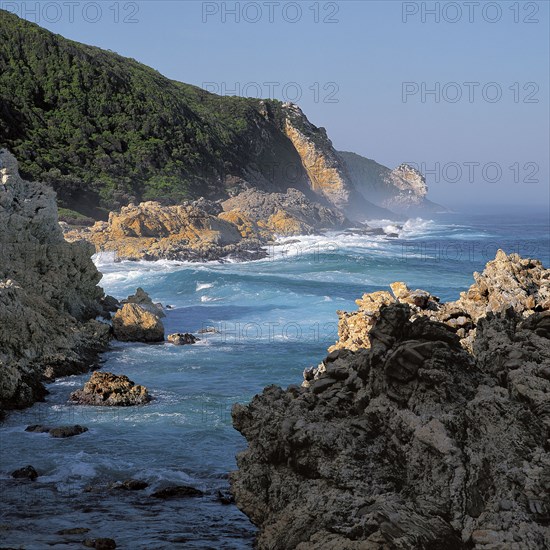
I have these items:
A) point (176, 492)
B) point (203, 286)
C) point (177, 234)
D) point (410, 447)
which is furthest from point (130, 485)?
point (177, 234)

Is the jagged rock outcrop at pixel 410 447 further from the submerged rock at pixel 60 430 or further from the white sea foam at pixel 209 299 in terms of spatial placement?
the white sea foam at pixel 209 299

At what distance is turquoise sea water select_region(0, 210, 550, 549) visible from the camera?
45.4 ft

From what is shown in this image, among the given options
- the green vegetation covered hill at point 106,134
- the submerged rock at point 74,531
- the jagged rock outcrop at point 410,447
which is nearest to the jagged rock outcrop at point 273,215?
the green vegetation covered hill at point 106,134

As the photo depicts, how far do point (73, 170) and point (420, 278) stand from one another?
5102 cm

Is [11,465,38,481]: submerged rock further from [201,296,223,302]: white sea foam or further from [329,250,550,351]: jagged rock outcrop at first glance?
[201,296,223,302]: white sea foam

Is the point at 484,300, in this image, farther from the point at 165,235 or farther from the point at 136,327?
the point at 165,235

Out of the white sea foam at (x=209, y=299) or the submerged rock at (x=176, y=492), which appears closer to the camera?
the submerged rock at (x=176, y=492)

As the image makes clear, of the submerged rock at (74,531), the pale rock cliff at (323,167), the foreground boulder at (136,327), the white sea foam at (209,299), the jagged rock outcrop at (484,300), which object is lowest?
the submerged rock at (74,531)

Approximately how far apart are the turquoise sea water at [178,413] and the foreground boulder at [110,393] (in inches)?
19.2

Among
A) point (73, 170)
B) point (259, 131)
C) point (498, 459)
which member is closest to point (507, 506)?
point (498, 459)

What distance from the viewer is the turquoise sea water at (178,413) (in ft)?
45.4

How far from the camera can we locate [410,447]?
9469 mm

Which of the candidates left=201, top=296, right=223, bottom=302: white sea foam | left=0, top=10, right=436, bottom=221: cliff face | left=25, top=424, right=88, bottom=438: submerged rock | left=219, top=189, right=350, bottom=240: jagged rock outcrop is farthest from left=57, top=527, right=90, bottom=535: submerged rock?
left=0, top=10, right=436, bottom=221: cliff face

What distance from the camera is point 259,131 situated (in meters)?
142
